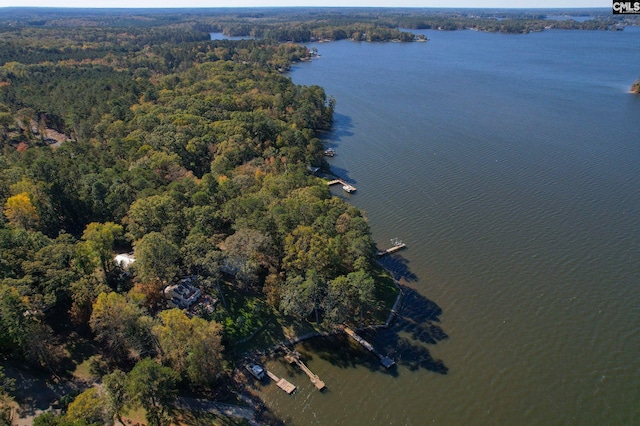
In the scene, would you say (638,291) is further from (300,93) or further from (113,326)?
(300,93)

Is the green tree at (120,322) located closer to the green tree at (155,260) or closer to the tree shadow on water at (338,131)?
the green tree at (155,260)

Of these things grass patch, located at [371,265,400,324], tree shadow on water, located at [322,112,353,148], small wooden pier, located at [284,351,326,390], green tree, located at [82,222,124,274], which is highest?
tree shadow on water, located at [322,112,353,148]

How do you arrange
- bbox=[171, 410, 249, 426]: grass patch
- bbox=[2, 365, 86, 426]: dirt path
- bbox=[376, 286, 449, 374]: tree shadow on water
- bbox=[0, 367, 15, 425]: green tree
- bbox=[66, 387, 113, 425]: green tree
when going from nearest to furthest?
bbox=[66, 387, 113, 425]: green tree, bbox=[0, 367, 15, 425]: green tree, bbox=[2, 365, 86, 426]: dirt path, bbox=[171, 410, 249, 426]: grass patch, bbox=[376, 286, 449, 374]: tree shadow on water

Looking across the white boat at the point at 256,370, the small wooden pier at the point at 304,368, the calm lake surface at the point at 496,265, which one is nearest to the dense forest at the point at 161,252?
the white boat at the point at 256,370

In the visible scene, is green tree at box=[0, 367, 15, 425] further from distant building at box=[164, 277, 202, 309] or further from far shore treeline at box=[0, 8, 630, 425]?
distant building at box=[164, 277, 202, 309]

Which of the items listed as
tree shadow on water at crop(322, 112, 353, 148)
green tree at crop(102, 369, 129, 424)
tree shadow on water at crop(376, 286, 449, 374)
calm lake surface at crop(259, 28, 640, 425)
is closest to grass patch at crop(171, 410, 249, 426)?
calm lake surface at crop(259, 28, 640, 425)

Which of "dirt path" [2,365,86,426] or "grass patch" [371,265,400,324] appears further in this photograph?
"grass patch" [371,265,400,324]

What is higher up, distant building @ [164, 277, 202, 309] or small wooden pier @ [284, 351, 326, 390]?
distant building @ [164, 277, 202, 309]

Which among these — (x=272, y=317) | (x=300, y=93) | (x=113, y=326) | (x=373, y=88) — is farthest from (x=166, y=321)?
(x=373, y=88)
